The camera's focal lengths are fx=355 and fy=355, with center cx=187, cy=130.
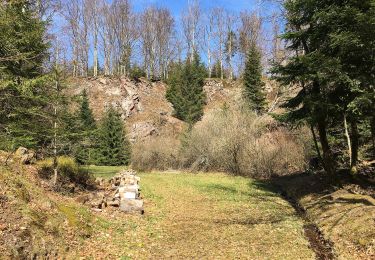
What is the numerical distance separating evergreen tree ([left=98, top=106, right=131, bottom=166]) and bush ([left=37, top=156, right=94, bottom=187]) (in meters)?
24.0

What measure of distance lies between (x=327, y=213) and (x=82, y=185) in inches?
466

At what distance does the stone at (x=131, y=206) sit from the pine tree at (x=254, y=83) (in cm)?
2984

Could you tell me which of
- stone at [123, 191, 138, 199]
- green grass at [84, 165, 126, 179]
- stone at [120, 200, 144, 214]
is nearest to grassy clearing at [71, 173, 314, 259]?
stone at [120, 200, 144, 214]

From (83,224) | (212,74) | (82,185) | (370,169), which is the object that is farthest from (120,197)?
(212,74)

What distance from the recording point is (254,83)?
148ft

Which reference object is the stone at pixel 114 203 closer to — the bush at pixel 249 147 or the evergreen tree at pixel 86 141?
the evergreen tree at pixel 86 141

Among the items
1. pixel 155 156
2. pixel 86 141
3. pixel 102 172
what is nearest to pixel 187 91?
pixel 155 156

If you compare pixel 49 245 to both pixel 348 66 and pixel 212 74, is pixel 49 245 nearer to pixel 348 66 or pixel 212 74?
pixel 348 66

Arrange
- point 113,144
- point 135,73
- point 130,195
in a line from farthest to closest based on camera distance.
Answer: point 135,73 → point 113,144 → point 130,195

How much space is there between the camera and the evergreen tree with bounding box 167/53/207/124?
187 ft

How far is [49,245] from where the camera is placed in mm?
8852

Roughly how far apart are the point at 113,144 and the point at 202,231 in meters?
34.0

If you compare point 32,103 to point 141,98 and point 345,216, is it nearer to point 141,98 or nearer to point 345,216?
point 345,216

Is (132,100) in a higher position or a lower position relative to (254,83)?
higher
